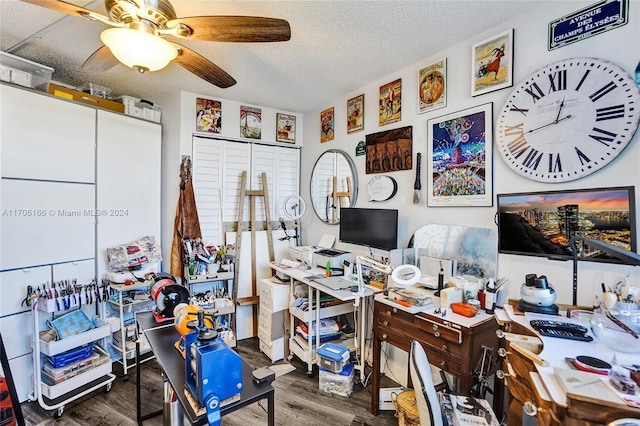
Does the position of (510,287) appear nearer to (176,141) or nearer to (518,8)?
(518,8)

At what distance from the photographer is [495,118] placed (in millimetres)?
1972

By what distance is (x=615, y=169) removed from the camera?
151cm

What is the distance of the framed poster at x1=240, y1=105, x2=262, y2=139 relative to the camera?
11.2ft

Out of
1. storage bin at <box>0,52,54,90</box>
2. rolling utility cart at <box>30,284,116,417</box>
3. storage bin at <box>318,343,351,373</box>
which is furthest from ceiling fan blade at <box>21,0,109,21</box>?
storage bin at <box>318,343,351,373</box>

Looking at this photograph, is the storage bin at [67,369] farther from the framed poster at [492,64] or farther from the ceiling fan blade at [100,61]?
the framed poster at [492,64]

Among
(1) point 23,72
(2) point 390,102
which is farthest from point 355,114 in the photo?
(1) point 23,72

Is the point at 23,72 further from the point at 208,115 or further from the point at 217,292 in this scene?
the point at 217,292

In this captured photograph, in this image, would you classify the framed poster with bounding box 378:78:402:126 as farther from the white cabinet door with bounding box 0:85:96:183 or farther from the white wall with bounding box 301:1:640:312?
the white cabinet door with bounding box 0:85:96:183

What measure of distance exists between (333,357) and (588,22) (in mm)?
2632

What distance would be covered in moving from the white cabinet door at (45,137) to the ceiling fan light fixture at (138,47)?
4.56 ft

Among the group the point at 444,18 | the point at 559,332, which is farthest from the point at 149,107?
the point at 559,332

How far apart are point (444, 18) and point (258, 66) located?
4.78 feet

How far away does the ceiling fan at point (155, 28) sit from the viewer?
4.33 feet

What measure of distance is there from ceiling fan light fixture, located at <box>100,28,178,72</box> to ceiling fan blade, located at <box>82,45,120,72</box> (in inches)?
14.5
